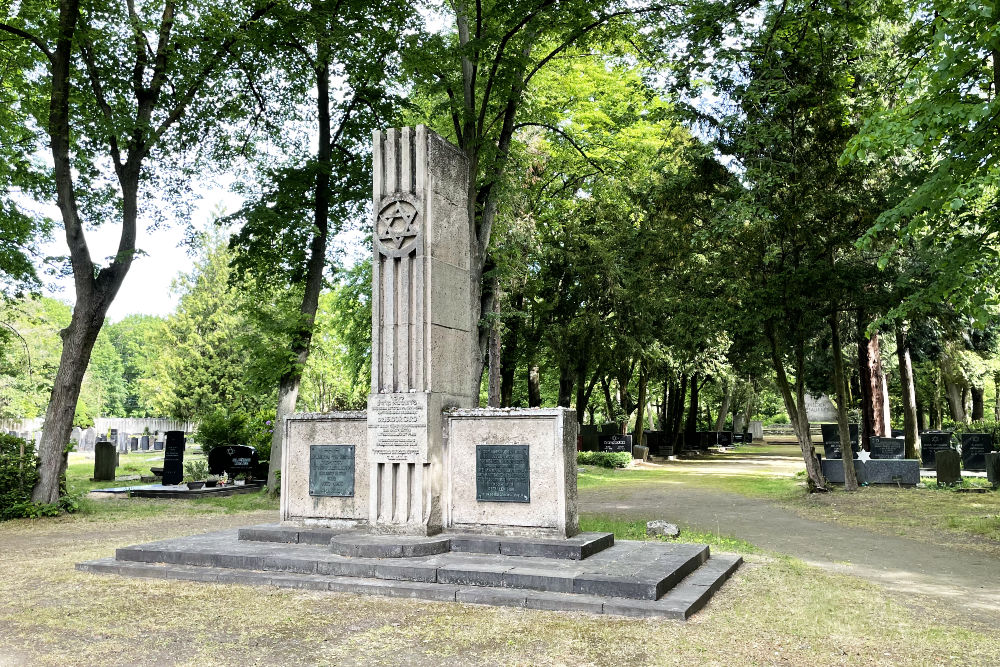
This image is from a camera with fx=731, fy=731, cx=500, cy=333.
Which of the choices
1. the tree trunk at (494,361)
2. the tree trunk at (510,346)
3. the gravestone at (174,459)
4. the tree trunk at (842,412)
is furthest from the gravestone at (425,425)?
A: the tree trunk at (510,346)

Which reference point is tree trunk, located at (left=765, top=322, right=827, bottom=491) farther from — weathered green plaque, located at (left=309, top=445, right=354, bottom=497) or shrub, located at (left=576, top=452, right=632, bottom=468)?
shrub, located at (left=576, top=452, right=632, bottom=468)

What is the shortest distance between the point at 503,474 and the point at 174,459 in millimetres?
14847

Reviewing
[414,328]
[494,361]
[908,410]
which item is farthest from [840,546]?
[908,410]

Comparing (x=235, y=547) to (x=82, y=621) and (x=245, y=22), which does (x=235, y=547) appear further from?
(x=245, y=22)

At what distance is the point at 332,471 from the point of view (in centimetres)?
997

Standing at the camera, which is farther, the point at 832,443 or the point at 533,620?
the point at 832,443

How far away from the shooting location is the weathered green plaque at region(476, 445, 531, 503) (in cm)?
900

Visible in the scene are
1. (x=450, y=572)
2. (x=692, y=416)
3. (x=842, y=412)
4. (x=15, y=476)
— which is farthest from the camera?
(x=692, y=416)

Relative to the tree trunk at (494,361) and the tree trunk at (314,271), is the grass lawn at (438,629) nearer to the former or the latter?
the tree trunk at (314,271)

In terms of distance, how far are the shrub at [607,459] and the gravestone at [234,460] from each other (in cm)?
1324

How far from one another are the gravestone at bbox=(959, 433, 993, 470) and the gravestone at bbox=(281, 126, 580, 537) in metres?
18.6

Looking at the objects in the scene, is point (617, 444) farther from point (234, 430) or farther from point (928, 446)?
point (234, 430)

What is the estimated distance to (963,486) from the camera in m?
17.9

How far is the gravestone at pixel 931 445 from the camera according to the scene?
24500 millimetres
